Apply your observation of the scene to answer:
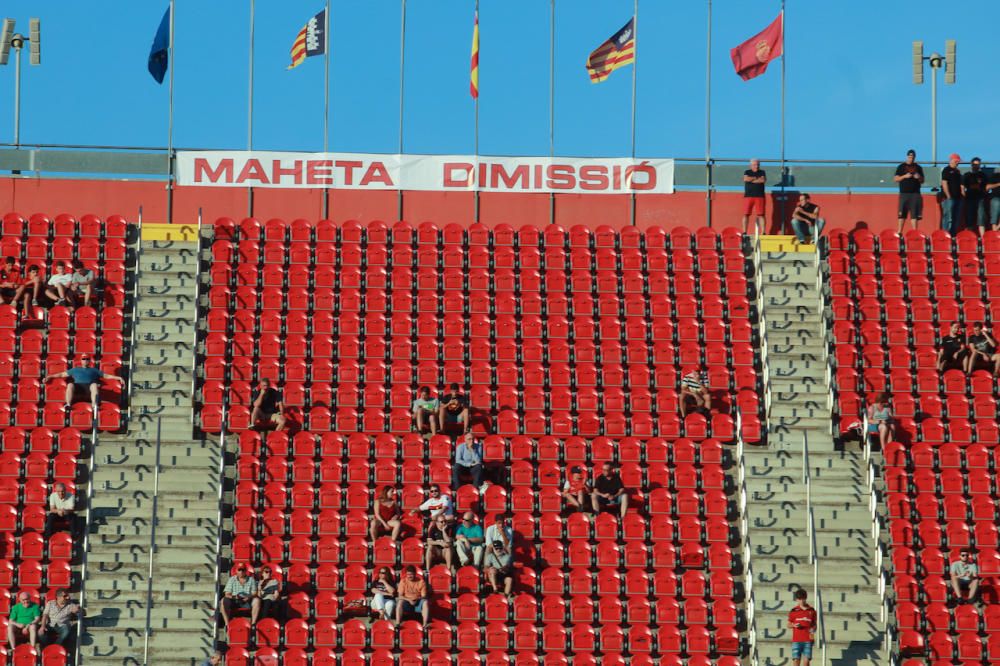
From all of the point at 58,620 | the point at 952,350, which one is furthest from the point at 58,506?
the point at 952,350

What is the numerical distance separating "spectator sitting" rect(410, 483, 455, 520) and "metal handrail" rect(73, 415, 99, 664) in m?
5.27

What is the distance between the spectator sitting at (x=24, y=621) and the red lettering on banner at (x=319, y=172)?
44.4 ft

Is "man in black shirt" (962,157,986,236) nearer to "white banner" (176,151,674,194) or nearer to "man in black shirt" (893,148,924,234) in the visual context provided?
"man in black shirt" (893,148,924,234)

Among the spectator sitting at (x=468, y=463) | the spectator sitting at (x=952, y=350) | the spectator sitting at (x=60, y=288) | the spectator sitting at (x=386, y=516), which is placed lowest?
the spectator sitting at (x=386, y=516)

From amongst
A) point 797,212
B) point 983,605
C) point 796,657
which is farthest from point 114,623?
point 797,212

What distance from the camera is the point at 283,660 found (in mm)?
29312

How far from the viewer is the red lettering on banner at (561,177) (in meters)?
40.5

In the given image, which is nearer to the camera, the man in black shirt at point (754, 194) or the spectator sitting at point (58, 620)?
the spectator sitting at point (58, 620)

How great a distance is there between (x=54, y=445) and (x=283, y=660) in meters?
6.27

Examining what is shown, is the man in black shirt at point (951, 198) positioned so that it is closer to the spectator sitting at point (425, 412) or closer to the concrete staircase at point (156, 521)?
the spectator sitting at point (425, 412)

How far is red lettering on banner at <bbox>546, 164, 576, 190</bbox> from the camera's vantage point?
133 feet

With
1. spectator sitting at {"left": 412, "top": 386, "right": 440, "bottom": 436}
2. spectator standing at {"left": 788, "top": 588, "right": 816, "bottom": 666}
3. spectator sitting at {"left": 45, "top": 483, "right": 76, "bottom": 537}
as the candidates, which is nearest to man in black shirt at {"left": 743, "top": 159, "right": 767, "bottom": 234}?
spectator sitting at {"left": 412, "top": 386, "right": 440, "bottom": 436}

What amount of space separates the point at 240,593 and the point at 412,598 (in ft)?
8.73

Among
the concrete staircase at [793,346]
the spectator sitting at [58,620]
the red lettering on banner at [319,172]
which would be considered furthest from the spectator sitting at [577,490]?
the red lettering on banner at [319,172]
